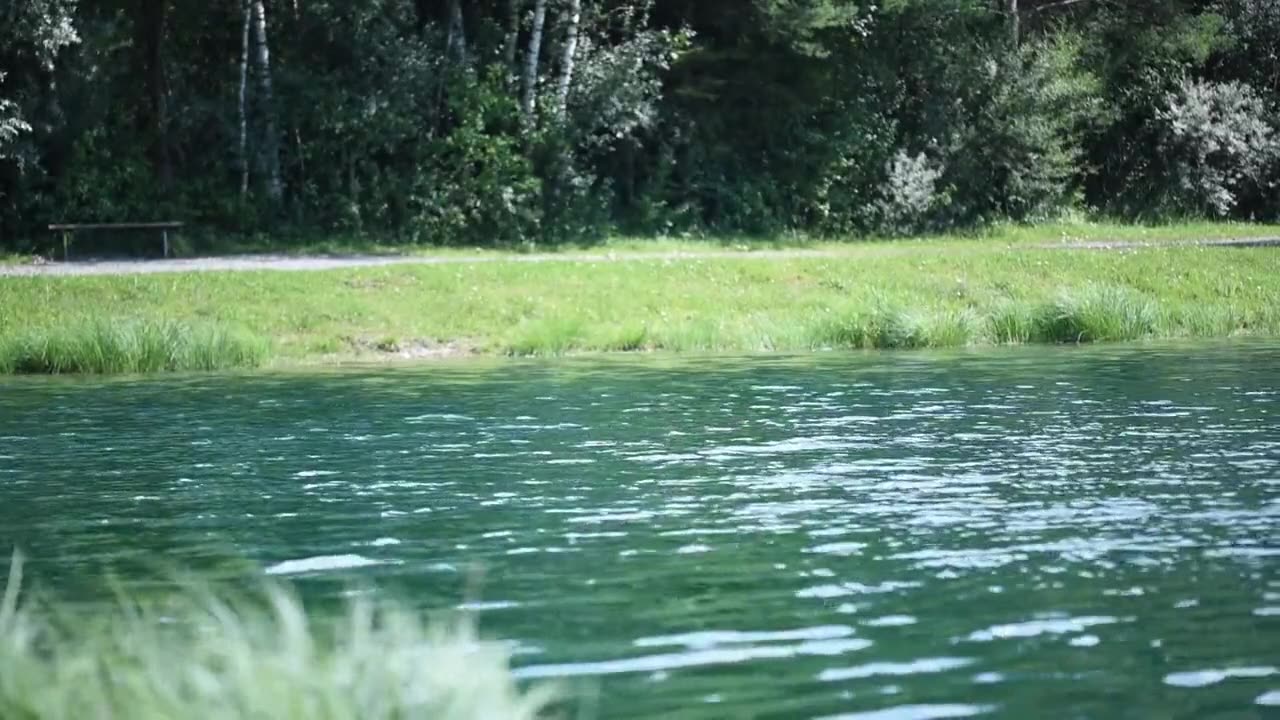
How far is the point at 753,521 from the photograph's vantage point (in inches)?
509

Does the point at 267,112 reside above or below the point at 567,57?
below

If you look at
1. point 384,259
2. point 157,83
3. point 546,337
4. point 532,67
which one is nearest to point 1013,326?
point 546,337

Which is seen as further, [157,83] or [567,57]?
[567,57]

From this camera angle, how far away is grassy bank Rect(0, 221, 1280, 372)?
2831 cm

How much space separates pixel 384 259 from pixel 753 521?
22.9 metres

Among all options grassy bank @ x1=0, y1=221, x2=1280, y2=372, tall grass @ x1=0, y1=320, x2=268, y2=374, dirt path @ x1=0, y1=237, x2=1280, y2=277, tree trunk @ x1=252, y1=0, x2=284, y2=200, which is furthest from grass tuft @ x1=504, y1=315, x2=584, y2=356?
tree trunk @ x1=252, y1=0, x2=284, y2=200

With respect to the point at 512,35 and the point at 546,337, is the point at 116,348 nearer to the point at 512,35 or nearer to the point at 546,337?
the point at 546,337

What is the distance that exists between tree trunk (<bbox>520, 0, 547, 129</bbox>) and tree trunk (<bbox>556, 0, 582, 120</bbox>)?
0.57 m

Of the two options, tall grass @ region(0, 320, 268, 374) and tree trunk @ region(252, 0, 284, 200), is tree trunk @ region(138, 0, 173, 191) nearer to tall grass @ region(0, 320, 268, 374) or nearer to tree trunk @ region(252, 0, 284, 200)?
tree trunk @ region(252, 0, 284, 200)

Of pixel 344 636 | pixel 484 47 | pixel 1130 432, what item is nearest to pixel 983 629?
pixel 344 636

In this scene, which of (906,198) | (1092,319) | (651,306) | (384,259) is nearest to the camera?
(1092,319)

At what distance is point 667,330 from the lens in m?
29.0

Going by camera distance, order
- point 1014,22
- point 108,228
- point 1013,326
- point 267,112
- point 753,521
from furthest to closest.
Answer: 1. point 1014,22
2. point 267,112
3. point 108,228
4. point 1013,326
5. point 753,521

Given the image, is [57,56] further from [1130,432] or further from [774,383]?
[1130,432]
